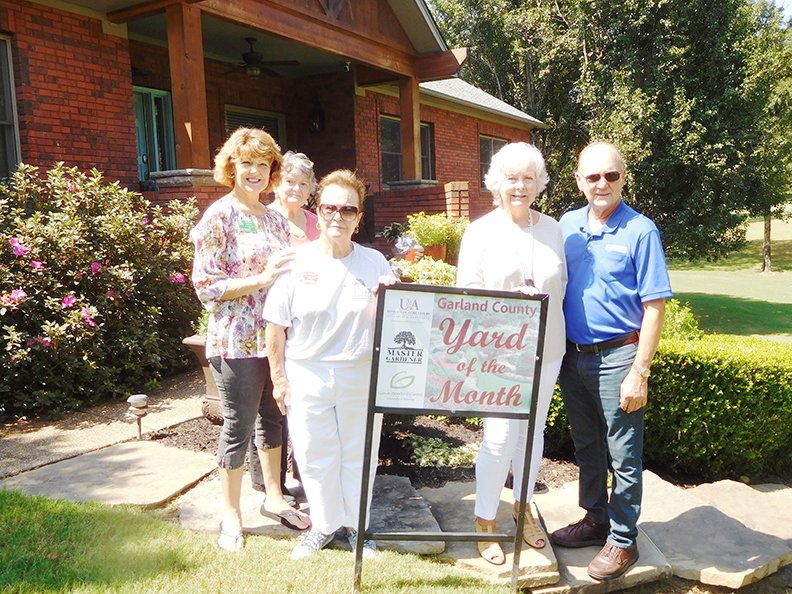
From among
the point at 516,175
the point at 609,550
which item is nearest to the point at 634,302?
the point at 516,175

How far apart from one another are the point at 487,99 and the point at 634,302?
16366 millimetres

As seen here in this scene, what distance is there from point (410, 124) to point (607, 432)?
8950mm

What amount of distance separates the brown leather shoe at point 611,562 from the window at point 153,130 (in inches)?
317

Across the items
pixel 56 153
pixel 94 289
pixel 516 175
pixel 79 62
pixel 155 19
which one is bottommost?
pixel 94 289

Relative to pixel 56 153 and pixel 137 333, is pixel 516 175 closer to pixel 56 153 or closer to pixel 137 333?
pixel 137 333

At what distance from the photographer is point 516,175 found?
9.50 feet

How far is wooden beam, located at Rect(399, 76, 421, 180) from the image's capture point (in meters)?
11.2

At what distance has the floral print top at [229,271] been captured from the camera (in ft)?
9.66

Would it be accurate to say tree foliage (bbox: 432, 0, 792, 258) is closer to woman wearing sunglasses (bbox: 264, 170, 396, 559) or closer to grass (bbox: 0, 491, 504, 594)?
woman wearing sunglasses (bbox: 264, 170, 396, 559)

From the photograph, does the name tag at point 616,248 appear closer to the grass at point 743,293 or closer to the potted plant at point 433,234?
the potted plant at point 433,234

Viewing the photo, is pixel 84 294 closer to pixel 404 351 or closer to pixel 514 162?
pixel 404 351

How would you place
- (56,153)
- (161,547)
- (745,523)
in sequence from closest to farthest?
1. (161,547)
2. (745,523)
3. (56,153)

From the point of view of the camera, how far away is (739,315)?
16.1 m

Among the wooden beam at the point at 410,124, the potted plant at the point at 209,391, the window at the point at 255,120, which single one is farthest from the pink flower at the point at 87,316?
the wooden beam at the point at 410,124
